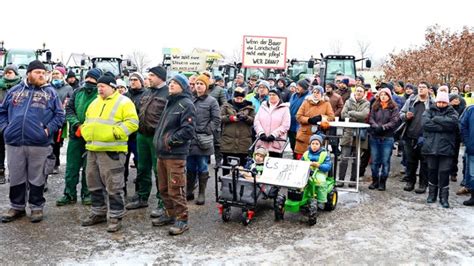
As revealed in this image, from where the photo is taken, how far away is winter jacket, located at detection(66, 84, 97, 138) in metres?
6.54

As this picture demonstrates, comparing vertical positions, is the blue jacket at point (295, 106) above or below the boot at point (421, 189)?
above

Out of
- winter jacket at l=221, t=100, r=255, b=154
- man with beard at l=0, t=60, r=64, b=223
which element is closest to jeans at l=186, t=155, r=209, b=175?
winter jacket at l=221, t=100, r=255, b=154

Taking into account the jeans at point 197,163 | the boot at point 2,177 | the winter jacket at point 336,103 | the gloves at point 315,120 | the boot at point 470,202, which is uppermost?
the winter jacket at point 336,103

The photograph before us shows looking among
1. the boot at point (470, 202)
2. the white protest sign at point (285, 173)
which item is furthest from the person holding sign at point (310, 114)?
the boot at point (470, 202)

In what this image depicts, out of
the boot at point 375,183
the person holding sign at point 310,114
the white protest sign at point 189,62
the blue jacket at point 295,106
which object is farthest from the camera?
the white protest sign at point 189,62

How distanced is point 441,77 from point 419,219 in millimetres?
17455

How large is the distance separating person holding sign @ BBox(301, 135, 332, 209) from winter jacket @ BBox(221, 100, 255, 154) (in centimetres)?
119

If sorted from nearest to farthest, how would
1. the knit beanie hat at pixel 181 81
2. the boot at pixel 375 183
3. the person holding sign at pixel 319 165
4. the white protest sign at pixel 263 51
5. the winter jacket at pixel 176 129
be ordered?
1. the winter jacket at pixel 176 129
2. the knit beanie hat at pixel 181 81
3. the person holding sign at pixel 319 165
4. the boot at pixel 375 183
5. the white protest sign at pixel 263 51

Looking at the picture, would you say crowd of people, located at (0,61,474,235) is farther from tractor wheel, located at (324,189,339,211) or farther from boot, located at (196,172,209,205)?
tractor wheel, located at (324,189,339,211)

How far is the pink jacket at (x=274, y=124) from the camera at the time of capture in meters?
7.28

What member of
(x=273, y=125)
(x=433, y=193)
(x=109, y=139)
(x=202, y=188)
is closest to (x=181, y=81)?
(x=109, y=139)

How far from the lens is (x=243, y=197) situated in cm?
601

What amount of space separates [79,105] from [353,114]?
4.44m

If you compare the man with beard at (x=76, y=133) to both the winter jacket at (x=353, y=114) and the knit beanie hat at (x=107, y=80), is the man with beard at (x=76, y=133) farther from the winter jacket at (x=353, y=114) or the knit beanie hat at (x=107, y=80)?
the winter jacket at (x=353, y=114)
